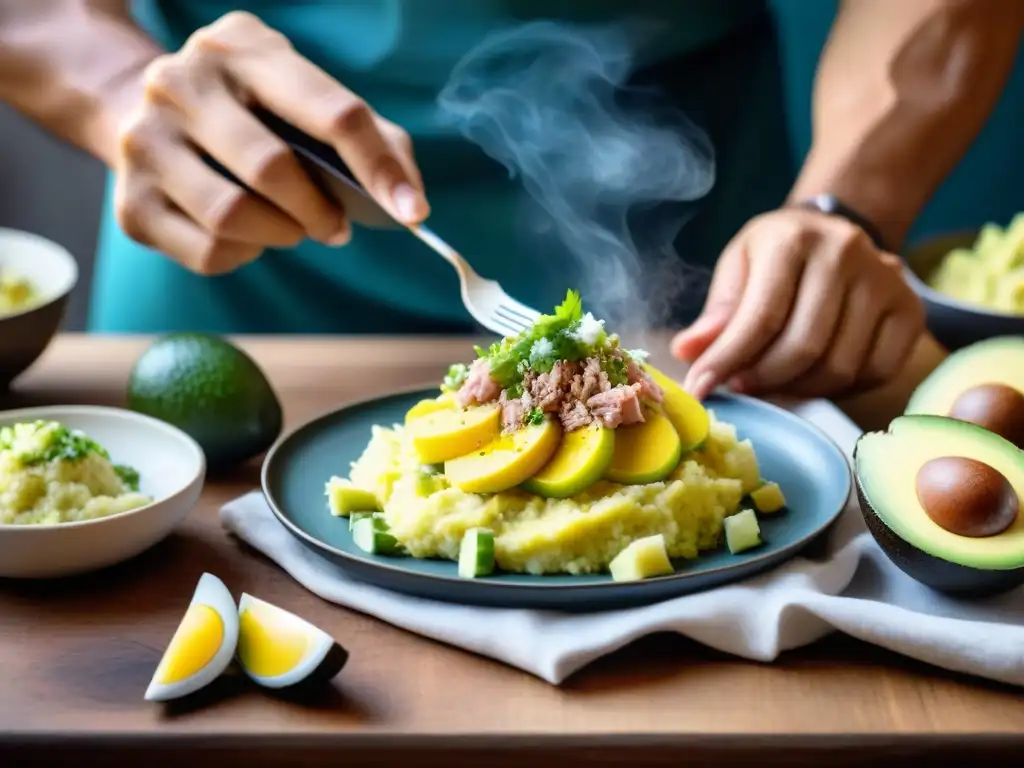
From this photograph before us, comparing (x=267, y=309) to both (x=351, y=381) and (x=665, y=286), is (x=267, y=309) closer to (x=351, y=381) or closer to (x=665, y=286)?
(x=351, y=381)

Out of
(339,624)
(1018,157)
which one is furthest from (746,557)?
(1018,157)

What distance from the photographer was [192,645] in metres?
1.67

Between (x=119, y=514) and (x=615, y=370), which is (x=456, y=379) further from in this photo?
(x=119, y=514)

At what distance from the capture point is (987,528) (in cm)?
177

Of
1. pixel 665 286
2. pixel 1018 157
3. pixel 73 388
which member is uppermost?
pixel 665 286

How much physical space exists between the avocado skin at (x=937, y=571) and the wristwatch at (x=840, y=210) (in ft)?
4.04

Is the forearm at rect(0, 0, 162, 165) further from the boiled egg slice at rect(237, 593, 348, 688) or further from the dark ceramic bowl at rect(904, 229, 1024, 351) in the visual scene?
the dark ceramic bowl at rect(904, 229, 1024, 351)


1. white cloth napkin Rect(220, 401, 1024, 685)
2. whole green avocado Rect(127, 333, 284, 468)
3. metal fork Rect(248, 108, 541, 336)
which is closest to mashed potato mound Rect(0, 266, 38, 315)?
whole green avocado Rect(127, 333, 284, 468)

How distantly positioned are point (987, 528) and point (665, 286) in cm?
130

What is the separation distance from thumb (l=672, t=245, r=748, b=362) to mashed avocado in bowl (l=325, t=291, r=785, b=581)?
534 mm

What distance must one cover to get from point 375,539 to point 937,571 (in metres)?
0.83

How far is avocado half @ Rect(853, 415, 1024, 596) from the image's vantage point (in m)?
1.76

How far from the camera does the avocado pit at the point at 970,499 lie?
1755 mm

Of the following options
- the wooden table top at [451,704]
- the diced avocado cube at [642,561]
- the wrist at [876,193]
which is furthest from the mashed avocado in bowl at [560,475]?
the wrist at [876,193]
